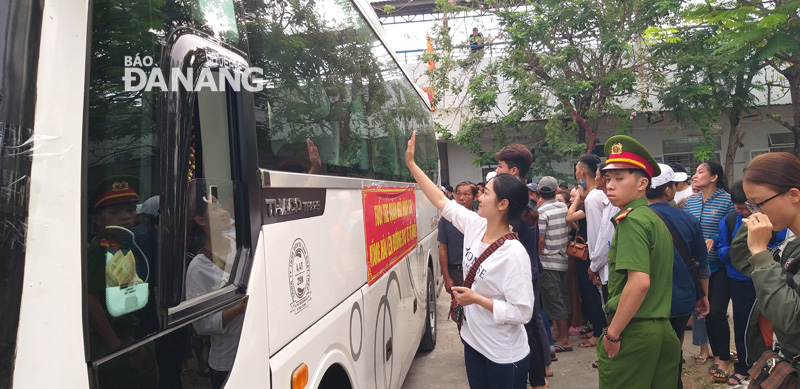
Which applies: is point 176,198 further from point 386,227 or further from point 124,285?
point 386,227

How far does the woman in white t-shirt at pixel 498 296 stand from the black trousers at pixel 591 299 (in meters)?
3.05

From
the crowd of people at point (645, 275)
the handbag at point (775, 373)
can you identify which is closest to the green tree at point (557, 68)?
the crowd of people at point (645, 275)

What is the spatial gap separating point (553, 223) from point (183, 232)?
193 inches

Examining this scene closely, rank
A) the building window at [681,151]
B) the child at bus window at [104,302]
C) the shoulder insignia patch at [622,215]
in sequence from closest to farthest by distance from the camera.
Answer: the child at bus window at [104,302] → the shoulder insignia patch at [622,215] → the building window at [681,151]

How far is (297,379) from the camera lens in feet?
6.88

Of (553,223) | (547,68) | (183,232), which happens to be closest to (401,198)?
(553,223)

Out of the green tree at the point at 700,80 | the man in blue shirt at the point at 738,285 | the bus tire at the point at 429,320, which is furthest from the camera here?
the green tree at the point at 700,80

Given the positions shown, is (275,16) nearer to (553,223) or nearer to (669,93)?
(553,223)

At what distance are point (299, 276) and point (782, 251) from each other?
7.04 feet

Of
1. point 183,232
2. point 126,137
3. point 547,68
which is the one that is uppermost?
point 547,68

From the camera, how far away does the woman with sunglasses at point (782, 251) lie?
210 centimetres

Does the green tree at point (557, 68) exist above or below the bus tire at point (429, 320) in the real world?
above

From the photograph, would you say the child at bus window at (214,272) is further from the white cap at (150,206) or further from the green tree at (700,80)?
the green tree at (700,80)

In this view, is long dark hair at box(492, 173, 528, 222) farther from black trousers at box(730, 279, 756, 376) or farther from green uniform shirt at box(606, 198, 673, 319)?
black trousers at box(730, 279, 756, 376)
